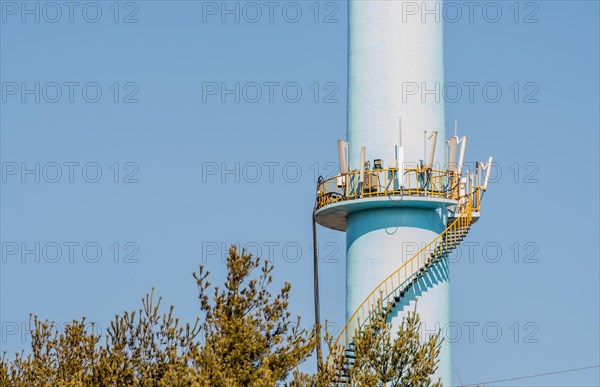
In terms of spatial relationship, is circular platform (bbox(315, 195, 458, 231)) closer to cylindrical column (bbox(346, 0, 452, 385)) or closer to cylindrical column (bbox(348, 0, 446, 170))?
cylindrical column (bbox(346, 0, 452, 385))

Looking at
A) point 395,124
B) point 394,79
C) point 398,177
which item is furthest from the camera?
point 394,79

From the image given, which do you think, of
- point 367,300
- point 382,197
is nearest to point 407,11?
point 382,197

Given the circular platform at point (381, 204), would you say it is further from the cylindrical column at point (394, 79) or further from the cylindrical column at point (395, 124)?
the cylindrical column at point (394, 79)

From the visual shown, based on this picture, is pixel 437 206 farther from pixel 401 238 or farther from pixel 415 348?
pixel 415 348

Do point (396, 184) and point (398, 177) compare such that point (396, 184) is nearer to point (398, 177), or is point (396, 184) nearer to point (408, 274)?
point (398, 177)

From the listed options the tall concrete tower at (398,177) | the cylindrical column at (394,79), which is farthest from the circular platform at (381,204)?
the cylindrical column at (394,79)

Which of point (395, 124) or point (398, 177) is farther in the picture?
point (395, 124)

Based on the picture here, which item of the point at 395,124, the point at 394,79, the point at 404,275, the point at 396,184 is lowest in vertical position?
the point at 404,275

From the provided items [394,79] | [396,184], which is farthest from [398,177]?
[394,79]

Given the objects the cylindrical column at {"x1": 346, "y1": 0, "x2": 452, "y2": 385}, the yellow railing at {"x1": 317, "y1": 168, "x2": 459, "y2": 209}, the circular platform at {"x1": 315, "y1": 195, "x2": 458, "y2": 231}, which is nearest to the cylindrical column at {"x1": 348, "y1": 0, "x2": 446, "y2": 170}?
the cylindrical column at {"x1": 346, "y1": 0, "x2": 452, "y2": 385}
